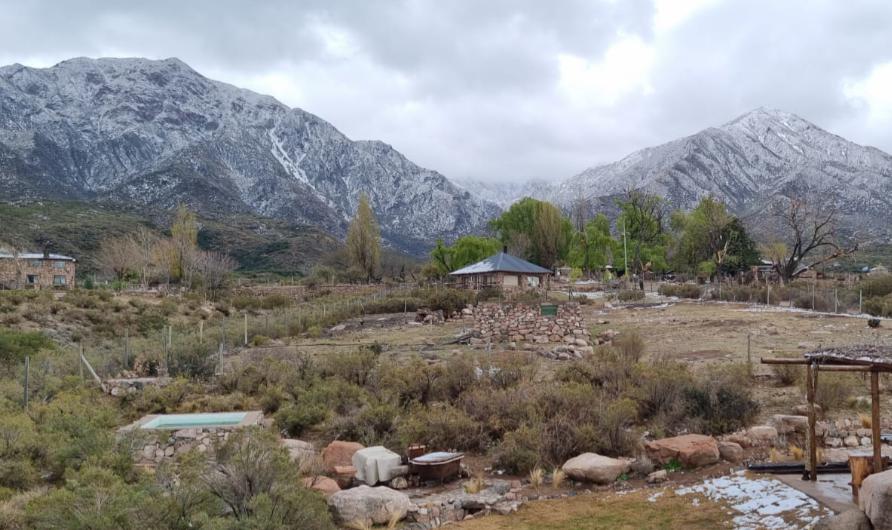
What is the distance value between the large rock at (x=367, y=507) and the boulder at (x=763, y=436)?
5.55m

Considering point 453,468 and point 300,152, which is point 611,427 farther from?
point 300,152

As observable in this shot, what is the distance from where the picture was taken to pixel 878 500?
5.70m

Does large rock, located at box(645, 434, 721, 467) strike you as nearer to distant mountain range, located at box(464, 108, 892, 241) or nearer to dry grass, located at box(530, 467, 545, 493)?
dry grass, located at box(530, 467, 545, 493)

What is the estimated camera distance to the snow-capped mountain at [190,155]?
403 feet

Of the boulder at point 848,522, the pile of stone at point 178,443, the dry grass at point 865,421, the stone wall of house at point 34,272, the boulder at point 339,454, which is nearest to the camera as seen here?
the boulder at point 848,522

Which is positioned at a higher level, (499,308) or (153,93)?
(153,93)

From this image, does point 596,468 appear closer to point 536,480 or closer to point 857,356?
point 536,480

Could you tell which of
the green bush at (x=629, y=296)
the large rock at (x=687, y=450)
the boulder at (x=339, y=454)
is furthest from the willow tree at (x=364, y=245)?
the large rock at (x=687, y=450)

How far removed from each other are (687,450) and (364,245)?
192 feet

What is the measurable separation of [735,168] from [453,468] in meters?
179

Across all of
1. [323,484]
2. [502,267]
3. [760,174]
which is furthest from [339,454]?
[760,174]

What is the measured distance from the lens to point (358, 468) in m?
9.38

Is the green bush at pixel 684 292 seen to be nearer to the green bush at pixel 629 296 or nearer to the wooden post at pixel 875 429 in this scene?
the green bush at pixel 629 296

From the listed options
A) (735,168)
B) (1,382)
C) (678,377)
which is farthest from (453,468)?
(735,168)
